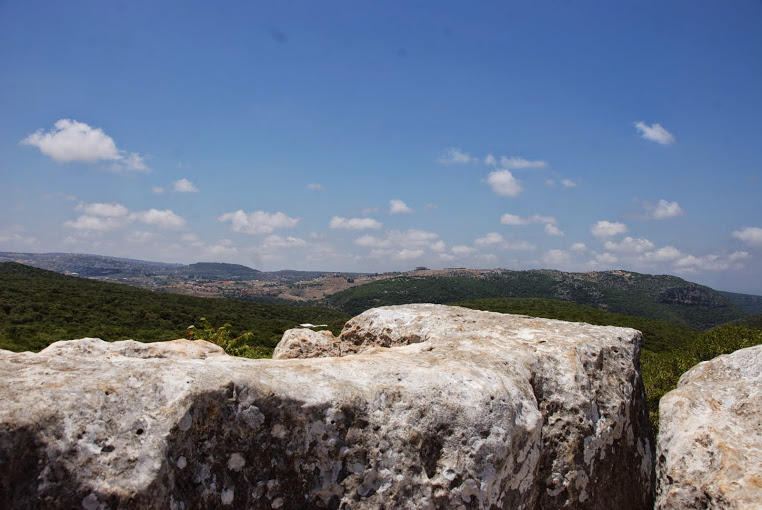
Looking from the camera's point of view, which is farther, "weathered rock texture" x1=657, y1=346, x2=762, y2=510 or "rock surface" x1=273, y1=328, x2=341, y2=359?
"rock surface" x1=273, y1=328, x2=341, y2=359

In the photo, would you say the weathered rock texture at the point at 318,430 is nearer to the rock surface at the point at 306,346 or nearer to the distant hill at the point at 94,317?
the rock surface at the point at 306,346

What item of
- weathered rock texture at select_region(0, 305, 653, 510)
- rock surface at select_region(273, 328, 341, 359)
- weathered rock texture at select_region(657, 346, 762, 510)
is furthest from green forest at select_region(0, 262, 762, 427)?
weathered rock texture at select_region(0, 305, 653, 510)

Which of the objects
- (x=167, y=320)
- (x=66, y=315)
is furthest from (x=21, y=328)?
(x=167, y=320)

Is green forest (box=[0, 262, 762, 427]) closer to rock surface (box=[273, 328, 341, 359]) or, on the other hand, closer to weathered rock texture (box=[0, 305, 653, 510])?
rock surface (box=[273, 328, 341, 359])

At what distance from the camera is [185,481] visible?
14.5 ft

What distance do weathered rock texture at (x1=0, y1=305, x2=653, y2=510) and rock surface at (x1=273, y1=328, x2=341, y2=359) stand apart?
2298mm

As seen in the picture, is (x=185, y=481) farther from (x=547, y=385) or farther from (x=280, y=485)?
(x=547, y=385)

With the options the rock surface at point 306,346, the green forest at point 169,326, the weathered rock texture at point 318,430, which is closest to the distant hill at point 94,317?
the green forest at point 169,326

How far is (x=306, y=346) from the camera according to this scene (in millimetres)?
9758

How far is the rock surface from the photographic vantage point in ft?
31.2

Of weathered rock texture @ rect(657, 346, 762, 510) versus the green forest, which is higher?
weathered rock texture @ rect(657, 346, 762, 510)

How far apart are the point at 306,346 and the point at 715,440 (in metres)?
7.24

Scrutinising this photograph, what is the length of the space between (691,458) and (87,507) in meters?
7.92

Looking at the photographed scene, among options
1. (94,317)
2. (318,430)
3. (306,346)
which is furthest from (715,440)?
(94,317)
